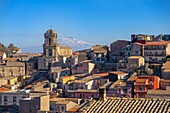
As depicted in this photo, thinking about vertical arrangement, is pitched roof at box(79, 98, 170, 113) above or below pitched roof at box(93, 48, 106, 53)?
below

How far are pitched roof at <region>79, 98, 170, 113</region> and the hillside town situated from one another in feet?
43.5

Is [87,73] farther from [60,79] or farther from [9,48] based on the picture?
[9,48]

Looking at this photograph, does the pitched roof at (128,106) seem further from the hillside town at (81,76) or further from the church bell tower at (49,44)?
the church bell tower at (49,44)

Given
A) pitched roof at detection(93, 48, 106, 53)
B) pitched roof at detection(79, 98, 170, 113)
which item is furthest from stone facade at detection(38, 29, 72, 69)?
pitched roof at detection(79, 98, 170, 113)

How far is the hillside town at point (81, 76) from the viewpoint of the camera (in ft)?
118

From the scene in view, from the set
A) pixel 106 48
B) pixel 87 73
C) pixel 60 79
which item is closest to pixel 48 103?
pixel 60 79

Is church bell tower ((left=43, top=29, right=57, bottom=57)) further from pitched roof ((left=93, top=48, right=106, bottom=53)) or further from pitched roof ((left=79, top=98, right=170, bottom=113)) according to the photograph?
pitched roof ((left=79, top=98, right=170, bottom=113))

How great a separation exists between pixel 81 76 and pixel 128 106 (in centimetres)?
3514

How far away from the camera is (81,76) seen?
1873 inches

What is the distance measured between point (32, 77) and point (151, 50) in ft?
54.4

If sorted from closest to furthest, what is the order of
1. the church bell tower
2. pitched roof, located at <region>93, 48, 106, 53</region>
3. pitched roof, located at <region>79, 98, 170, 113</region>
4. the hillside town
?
pitched roof, located at <region>79, 98, 170, 113</region> < the hillside town < pitched roof, located at <region>93, 48, 106, 53</region> < the church bell tower

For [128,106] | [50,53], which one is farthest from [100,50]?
[128,106]

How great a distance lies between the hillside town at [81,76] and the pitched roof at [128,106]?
1327 cm

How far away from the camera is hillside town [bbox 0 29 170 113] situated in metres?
36.1
